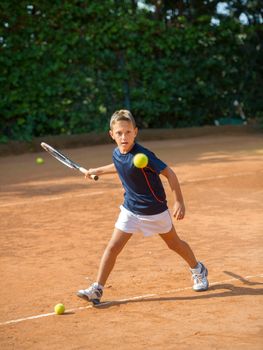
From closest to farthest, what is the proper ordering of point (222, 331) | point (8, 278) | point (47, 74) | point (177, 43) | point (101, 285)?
point (222, 331)
point (101, 285)
point (8, 278)
point (47, 74)
point (177, 43)

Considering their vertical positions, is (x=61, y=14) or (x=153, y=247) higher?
(x=61, y=14)

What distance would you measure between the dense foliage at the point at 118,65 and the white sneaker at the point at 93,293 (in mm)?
10742

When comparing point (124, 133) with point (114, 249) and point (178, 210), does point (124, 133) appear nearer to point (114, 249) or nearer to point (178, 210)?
point (178, 210)

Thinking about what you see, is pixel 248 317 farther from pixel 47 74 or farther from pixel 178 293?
pixel 47 74

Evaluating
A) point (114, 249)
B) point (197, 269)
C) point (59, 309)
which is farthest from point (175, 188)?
point (59, 309)

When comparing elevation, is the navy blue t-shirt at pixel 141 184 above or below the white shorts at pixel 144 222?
above

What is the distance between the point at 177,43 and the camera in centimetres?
1830

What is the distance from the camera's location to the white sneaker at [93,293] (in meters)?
5.52

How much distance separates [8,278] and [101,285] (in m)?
1.13

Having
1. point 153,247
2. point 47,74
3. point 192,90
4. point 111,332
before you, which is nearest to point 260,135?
point 192,90

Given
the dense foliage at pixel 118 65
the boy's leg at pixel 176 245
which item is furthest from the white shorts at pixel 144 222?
the dense foliage at pixel 118 65

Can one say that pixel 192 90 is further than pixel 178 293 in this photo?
Yes

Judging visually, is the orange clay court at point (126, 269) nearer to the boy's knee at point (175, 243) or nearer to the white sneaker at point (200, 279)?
the white sneaker at point (200, 279)

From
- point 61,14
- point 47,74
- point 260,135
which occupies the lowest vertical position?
point 260,135
